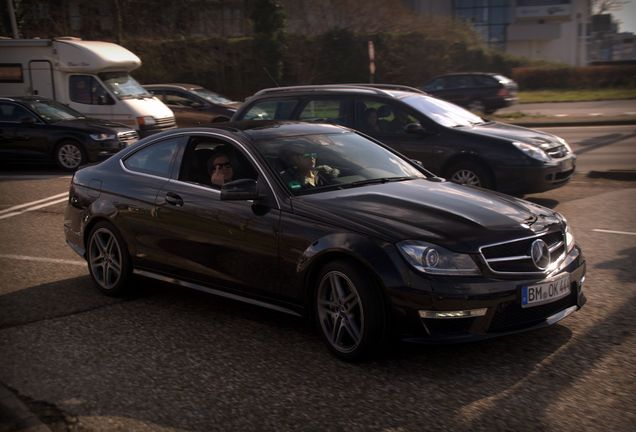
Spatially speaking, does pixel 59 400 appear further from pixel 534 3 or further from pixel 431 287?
pixel 534 3

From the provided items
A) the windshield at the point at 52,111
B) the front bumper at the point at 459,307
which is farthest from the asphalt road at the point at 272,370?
the windshield at the point at 52,111

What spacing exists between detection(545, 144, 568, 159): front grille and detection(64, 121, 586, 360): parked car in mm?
4854

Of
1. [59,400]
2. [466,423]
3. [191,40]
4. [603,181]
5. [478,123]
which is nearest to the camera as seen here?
[466,423]

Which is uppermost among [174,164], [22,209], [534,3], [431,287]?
[534,3]

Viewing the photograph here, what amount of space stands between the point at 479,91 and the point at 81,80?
1566 cm

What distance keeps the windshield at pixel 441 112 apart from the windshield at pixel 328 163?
474 centimetres

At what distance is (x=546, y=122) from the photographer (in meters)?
24.0

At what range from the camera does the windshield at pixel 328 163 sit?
5.75 m

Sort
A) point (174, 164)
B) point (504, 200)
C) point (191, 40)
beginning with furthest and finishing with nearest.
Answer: point (191, 40) → point (174, 164) → point (504, 200)

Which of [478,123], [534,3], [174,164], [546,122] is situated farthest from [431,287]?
[534,3]

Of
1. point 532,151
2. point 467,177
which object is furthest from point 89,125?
point 532,151

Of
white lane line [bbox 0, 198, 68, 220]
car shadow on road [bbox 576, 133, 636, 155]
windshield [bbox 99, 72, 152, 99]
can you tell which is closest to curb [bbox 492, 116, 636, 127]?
car shadow on road [bbox 576, 133, 636, 155]

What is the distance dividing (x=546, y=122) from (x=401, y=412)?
2115cm

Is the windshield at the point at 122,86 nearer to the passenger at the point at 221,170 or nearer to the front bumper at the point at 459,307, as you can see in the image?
the passenger at the point at 221,170
